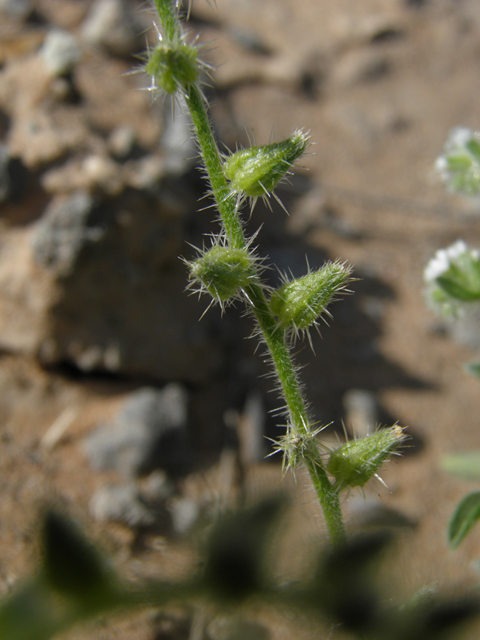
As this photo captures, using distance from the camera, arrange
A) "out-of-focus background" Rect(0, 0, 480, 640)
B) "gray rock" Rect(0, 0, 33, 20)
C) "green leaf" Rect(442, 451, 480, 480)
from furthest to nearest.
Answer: "gray rock" Rect(0, 0, 33, 20)
"out-of-focus background" Rect(0, 0, 480, 640)
"green leaf" Rect(442, 451, 480, 480)

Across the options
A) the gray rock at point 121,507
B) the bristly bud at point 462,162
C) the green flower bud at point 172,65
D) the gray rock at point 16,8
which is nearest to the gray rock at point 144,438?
the gray rock at point 121,507

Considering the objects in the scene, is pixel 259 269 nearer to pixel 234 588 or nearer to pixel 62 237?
pixel 234 588

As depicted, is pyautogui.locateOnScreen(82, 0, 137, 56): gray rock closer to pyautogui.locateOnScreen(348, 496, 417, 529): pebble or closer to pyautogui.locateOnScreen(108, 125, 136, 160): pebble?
pyautogui.locateOnScreen(108, 125, 136, 160): pebble

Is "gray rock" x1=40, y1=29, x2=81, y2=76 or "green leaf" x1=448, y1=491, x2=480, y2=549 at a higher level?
"gray rock" x1=40, y1=29, x2=81, y2=76

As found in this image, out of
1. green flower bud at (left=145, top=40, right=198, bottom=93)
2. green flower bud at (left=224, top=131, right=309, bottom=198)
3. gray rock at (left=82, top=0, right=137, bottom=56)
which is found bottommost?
green flower bud at (left=224, top=131, right=309, bottom=198)

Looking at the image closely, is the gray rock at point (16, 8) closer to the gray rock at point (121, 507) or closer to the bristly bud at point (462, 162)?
the bristly bud at point (462, 162)

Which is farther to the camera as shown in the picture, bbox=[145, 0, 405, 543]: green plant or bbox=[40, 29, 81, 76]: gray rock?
bbox=[40, 29, 81, 76]: gray rock

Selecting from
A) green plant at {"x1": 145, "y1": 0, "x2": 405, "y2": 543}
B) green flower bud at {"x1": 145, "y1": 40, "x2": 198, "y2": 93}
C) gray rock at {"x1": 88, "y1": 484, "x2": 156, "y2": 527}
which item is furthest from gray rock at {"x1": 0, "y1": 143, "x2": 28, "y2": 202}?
green flower bud at {"x1": 145, "y1": 40, "x2": 198, "y2": 93}

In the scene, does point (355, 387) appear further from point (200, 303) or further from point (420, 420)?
point (200, 303)
